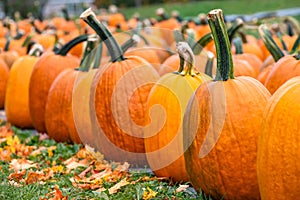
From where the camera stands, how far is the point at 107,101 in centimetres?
379

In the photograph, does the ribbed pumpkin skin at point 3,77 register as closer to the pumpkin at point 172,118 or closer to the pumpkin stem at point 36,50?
the pumpkin stem at point 36,50

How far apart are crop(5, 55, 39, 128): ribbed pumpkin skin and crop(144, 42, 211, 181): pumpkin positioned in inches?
87.7

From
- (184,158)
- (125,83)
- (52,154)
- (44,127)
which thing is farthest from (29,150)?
(184,158)

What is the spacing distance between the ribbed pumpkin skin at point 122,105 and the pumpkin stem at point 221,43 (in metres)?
0.97

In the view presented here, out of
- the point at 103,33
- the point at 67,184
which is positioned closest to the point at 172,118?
the point at 67,184

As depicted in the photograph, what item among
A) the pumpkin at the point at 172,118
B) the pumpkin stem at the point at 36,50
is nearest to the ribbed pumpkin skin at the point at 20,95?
the pumpkin stem at the point at 36,50

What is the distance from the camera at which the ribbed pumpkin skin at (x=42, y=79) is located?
489 centimetres

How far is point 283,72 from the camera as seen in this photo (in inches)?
146

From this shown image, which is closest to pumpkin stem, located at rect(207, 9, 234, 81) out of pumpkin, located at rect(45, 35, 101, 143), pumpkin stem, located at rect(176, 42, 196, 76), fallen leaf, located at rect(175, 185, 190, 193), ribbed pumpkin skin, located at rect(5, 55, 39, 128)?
pumpkin stem, located at rect(176, 42, 196, 76)

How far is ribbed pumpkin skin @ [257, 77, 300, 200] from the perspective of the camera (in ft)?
8.18

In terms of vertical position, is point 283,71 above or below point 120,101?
above

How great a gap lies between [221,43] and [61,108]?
1.98 metres

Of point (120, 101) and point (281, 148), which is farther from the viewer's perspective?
point (120, 101)

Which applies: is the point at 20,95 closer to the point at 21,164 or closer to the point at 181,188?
the point at 21,164
